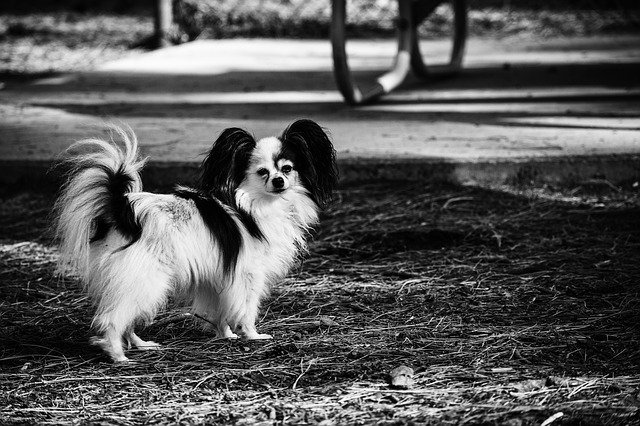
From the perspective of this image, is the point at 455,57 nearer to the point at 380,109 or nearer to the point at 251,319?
the point at 380,109

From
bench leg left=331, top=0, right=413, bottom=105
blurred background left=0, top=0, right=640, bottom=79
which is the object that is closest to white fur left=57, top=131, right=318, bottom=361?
bench leg left=331, top=0, right=413, bottom=105

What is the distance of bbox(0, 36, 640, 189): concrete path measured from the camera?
541 cm

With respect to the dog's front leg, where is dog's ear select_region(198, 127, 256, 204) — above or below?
above

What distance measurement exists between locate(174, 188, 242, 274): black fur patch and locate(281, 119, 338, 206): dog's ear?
0.37m

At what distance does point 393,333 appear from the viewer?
3.54 m

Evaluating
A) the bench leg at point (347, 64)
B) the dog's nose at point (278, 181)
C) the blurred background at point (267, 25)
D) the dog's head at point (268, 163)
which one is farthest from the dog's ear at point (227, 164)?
the blurred background at point (267, 25)

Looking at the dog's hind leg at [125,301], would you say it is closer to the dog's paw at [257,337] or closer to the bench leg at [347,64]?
the dog's paw at [257,337]

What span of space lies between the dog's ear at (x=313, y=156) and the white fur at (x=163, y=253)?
54 mm

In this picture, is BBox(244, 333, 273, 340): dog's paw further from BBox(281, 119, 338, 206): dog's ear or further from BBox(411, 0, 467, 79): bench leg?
BBox(411, 0, 467, 79): bench leg

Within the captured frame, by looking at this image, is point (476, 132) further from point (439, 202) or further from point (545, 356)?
point (545, 356)

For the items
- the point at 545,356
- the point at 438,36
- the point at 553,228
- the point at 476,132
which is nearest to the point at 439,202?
the point at 553,228

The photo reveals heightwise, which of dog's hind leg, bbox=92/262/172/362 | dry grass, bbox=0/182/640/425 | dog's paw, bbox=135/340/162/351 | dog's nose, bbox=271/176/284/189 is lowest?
dog's paw, bbox=135/340/162/351

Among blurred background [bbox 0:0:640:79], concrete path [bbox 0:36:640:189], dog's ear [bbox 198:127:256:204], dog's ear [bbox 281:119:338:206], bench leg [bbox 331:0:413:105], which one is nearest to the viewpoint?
dog's ear [bbox 198:127:256:204]

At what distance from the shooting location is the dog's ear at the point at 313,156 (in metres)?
3.62
